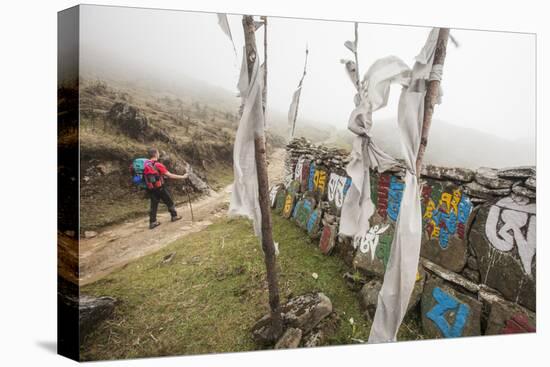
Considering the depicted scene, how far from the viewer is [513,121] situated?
4.44 m

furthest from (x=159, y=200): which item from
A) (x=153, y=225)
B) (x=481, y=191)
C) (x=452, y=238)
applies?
(x=481, y=191)

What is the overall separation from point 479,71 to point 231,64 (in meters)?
2.21

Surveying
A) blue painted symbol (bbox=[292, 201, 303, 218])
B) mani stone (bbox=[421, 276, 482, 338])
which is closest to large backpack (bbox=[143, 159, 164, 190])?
blue painted symbol (bbox=[292, 201, 303, 218])

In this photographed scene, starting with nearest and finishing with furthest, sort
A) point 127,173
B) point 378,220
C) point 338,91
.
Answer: point 127,173
point 338,91
point 378,220

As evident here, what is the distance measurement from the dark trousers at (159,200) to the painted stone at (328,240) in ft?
4.54

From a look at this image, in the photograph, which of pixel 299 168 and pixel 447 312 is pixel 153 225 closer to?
pixel 299 168

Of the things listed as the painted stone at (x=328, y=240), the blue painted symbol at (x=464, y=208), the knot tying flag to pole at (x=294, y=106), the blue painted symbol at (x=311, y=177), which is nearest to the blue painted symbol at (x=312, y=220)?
the painted stone at (x=328, y=240)

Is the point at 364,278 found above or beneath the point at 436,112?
beneath

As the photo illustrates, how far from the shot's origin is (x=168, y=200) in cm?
368

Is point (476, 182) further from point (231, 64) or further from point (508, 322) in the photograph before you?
point (231, 64)

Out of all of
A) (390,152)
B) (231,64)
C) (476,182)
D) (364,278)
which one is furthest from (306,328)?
(231,64)

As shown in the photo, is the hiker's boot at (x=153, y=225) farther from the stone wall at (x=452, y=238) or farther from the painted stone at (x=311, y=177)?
the painted stone at (x=311, y=177)

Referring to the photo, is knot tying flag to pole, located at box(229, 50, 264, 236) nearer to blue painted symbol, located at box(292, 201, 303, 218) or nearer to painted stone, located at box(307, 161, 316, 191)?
blue painted symbol, located at box(292, 201, 303, 218)

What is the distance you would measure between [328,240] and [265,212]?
0.82 m
